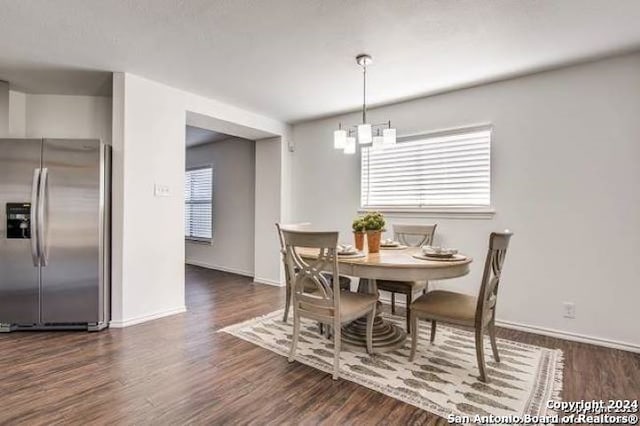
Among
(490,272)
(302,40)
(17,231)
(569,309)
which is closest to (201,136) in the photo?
(17,231)

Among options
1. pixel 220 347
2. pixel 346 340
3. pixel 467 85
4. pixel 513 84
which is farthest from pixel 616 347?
pixel 220 347

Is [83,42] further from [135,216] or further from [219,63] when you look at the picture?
[135,216]

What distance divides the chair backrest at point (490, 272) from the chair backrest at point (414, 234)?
1.24 m

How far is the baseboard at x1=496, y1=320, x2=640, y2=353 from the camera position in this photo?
2787 millimetres

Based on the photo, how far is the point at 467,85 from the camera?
3.54 m

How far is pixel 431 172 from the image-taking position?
3881 millimetres

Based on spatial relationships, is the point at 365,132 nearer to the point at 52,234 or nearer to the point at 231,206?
the point at 52,234

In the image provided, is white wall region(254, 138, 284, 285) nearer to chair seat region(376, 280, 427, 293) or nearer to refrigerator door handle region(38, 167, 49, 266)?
chair seat region(376, 280, 427, 293)

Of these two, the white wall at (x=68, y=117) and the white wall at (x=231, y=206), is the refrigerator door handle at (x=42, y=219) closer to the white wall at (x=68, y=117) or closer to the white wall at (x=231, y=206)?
the white wall at (x=68, y=117)

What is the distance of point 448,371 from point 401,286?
2.73 ft

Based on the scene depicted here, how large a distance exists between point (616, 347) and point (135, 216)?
447 cm

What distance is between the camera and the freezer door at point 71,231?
3.11 metres

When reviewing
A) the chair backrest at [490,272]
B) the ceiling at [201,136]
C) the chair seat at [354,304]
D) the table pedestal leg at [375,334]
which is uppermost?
the ceiling at [201,136]

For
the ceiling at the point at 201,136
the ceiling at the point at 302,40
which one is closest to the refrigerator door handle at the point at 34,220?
the ceiling at the point at 302,40
